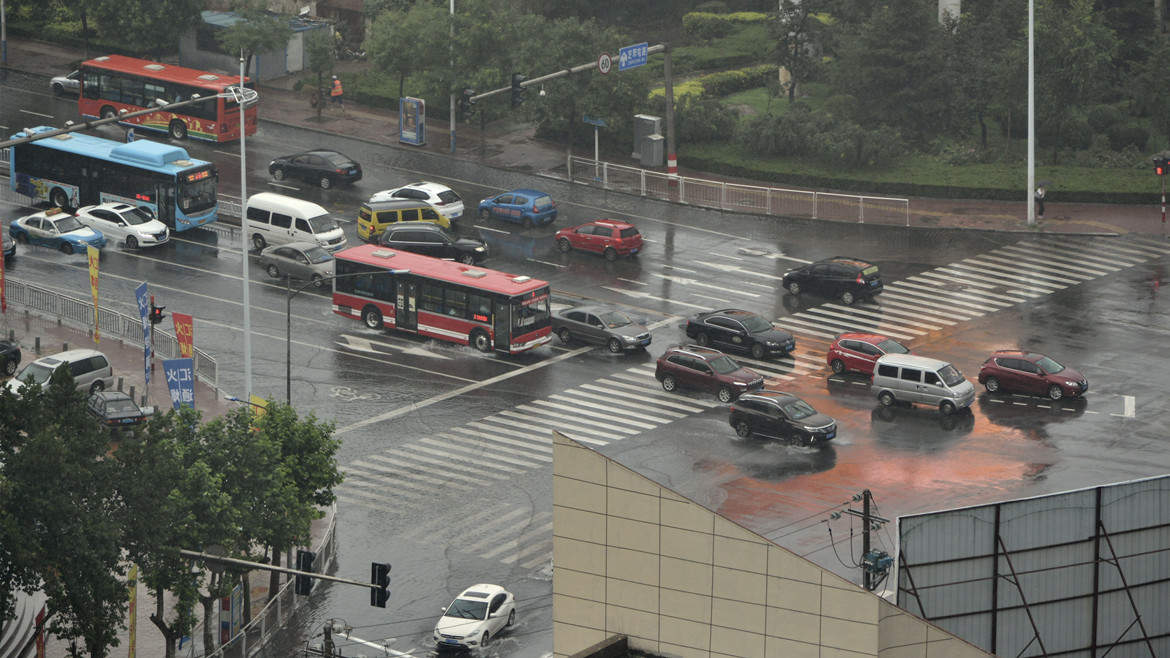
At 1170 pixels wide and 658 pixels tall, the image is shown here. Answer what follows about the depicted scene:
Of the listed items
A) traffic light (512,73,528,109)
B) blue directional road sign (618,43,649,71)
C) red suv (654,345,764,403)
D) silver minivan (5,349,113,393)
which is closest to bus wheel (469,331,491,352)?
red suv (654,345,764,403)

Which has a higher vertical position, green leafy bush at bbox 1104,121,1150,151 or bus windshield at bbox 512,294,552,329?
green leafy bush at bbox 1104,121,1150,151

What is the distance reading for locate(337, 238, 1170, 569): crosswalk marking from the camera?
5075 centimetres

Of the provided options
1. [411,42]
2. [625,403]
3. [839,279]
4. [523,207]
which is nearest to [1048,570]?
[625,403]

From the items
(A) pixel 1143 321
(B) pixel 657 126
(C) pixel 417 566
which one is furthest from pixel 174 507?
(B) pixel 657 126

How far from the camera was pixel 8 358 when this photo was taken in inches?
2356

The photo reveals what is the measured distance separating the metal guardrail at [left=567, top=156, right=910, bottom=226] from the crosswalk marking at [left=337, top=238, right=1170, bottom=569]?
681 cm

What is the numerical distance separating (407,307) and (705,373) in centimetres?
1241

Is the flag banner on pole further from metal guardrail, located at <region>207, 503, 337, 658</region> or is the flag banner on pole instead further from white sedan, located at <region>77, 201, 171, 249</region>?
white sedan, located at <region>77, 201, 171, 249</region>

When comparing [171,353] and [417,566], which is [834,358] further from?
[171,353]

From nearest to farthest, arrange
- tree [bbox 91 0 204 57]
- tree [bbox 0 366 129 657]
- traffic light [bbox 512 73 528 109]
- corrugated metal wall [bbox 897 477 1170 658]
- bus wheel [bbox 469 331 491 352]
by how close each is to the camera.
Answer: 1. corrugated metal wall [bbox 897 477 1170 658]
2. tree [bbox 0 366 129 657]
3. bus wheel [bbox 469 331 491 352]
4. traffic light [bbox 512 73 528 109]
5. tree [bbox 91 0 204 57]

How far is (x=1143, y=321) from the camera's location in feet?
210

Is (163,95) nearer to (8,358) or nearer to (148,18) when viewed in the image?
(148,18)

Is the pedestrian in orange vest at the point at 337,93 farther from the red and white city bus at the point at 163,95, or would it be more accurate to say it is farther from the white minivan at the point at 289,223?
the white minivan at the point at 289,223

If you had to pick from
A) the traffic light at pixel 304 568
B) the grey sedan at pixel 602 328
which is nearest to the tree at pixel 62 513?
the traffic light at pixel 304 568
